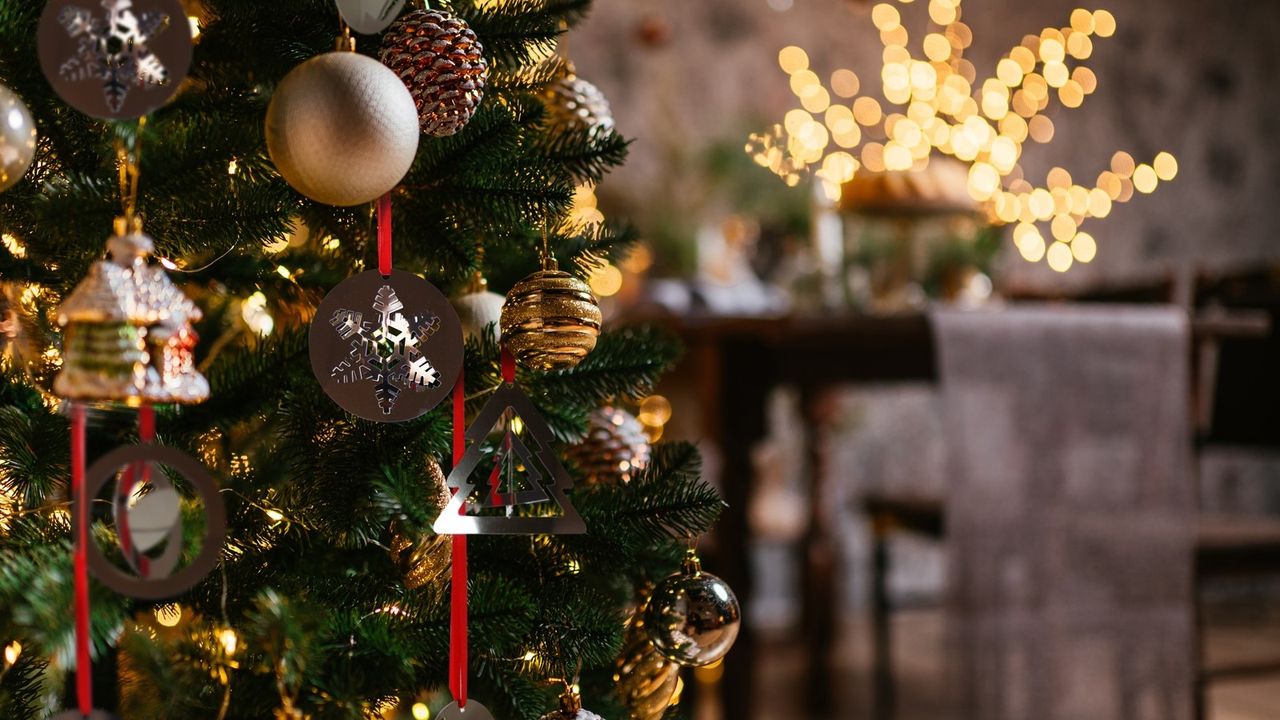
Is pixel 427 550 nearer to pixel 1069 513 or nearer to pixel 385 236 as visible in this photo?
pixel 385 236

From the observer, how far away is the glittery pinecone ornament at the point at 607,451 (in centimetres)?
61

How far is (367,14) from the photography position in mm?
441

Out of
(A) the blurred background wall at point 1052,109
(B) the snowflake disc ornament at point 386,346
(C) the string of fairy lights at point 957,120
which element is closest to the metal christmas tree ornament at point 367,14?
(B) the snowflake disc ornament at point 386,346

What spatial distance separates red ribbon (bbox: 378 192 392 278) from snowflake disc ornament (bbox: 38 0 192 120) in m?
0.10

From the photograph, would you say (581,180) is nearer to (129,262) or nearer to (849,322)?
(129,262)

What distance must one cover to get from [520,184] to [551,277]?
2.1 inches

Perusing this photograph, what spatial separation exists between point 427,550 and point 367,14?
25 centimetres

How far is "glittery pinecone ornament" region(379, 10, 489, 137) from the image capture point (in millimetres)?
457

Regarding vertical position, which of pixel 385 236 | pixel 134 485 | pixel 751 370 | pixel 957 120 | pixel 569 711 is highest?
pixel 957 120

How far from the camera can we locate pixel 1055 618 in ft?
4.19

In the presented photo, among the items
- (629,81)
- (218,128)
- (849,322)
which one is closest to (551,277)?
(218,128)

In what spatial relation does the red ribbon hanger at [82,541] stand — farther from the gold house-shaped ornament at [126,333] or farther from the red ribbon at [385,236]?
the red ribbon at [385,236]

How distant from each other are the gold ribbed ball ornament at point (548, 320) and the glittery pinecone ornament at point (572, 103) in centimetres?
19

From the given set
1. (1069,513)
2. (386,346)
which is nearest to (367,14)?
(386,346)
